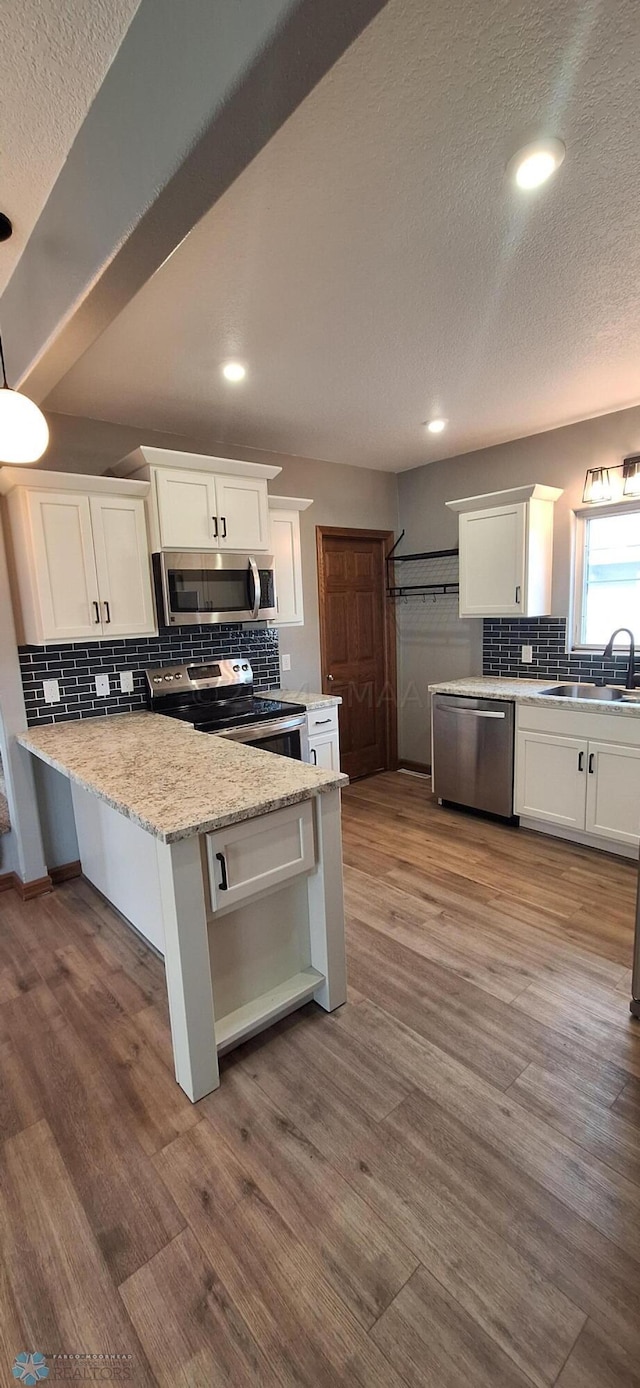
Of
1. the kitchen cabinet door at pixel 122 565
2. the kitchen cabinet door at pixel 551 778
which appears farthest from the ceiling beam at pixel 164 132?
the kitchen cabinet door at pixel 551 778

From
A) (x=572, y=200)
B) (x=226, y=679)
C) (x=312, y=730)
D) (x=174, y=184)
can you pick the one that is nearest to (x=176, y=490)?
(x=226, y=679)

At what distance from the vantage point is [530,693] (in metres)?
3.48

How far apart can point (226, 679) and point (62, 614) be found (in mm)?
1136

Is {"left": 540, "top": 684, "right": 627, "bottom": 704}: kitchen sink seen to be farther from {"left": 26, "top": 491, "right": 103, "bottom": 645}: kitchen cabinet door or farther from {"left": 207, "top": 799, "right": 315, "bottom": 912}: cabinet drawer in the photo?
{"left": 26, "top": 491, "right": 103, "bottom": 645}: kitchen cabinet door

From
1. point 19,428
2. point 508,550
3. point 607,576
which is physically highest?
point 19,428

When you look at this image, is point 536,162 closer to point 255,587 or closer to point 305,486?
point 255,587

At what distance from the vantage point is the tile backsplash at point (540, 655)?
12.1 ft

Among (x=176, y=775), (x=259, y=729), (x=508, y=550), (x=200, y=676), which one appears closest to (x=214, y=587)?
(x=200, y=676)

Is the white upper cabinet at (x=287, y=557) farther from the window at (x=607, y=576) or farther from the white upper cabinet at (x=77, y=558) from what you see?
the window at (x=607, y=576)

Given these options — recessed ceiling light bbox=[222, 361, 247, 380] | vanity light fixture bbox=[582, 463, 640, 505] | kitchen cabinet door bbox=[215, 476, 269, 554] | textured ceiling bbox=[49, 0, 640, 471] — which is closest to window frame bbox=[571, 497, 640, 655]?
vanity light fixture bbox=[582, 463, 640, 505]

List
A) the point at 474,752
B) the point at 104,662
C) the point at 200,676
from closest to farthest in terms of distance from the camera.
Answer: the point at 104,662 < the point at 200,676 < the point at 474,752

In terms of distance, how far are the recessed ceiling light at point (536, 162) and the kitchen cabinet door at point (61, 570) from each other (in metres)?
2.20

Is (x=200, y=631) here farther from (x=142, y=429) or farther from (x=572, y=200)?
(x=572, y=200)

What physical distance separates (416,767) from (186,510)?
3.03m
